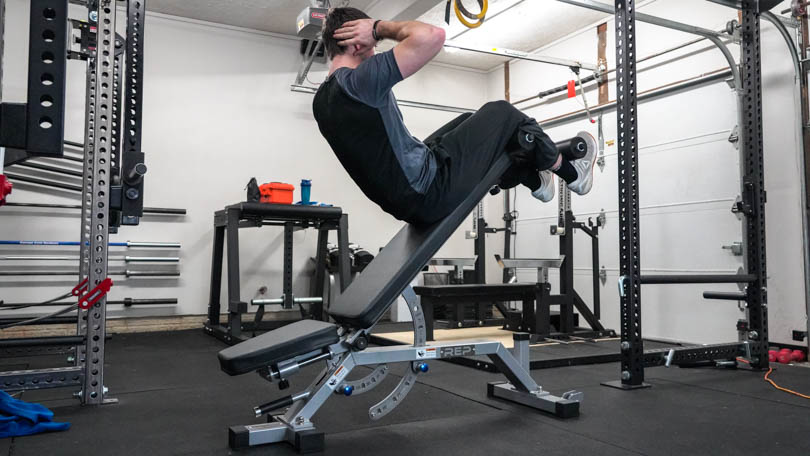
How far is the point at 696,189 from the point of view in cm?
449

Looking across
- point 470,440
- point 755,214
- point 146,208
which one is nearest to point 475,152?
point 470,440

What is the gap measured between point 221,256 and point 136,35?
8.93ft

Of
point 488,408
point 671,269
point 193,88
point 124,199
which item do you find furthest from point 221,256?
point 671,269

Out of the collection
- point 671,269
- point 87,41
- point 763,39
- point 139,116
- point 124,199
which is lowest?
point 671,269

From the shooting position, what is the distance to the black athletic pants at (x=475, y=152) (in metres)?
2.08

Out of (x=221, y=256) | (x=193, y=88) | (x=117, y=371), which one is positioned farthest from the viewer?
(x=193, y=88)

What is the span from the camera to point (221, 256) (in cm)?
502

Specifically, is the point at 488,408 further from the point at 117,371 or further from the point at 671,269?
the point at 671,269

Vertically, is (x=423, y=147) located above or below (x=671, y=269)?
above

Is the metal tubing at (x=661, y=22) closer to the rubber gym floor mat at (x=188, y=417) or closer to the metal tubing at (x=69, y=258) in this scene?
the rubber gym floor mat at (x=188, y=417)

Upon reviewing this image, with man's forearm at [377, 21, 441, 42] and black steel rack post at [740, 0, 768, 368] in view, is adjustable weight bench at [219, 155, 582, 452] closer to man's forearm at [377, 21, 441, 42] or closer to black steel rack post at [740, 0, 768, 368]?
man's forearm at [377, 21, 441, 42]

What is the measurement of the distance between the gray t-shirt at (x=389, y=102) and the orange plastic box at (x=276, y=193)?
116 inches

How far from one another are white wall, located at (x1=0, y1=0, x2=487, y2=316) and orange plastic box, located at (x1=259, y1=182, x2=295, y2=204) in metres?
0.92

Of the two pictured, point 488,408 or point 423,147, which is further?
point 488,408
